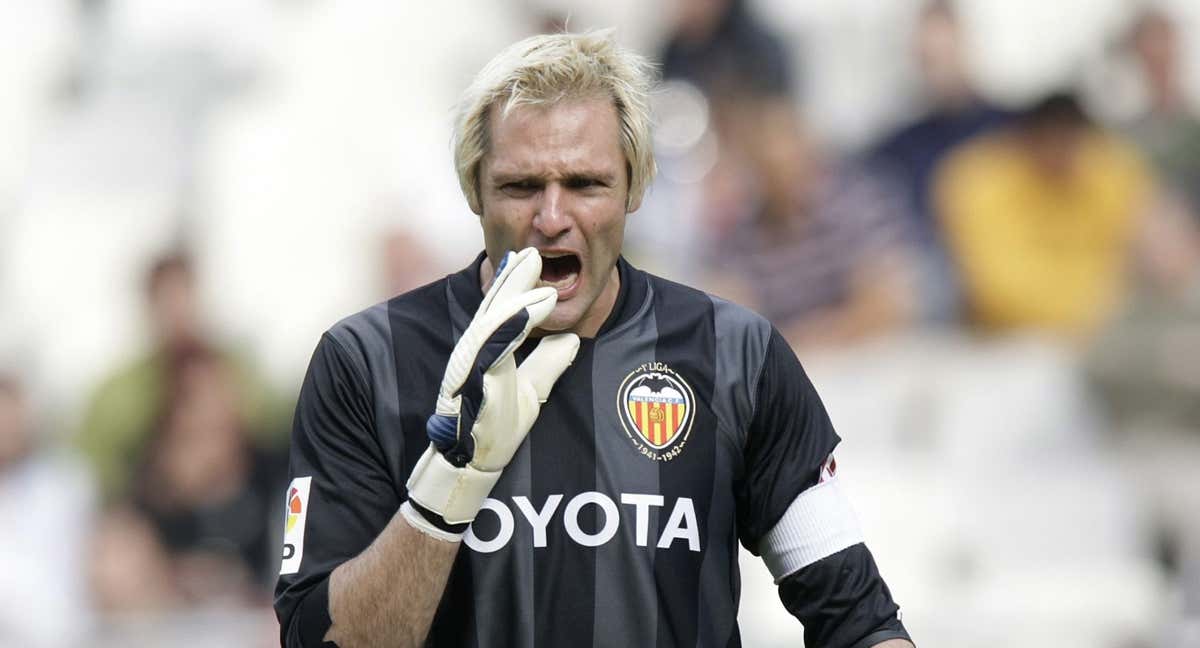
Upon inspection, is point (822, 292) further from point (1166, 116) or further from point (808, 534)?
point (808, 534)

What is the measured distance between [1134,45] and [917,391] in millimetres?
1938

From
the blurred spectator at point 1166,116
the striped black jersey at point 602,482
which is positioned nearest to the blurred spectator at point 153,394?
the blurred spectator at point 1166,116

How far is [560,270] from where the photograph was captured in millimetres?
2852

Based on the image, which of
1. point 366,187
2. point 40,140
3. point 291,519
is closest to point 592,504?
point 291,519

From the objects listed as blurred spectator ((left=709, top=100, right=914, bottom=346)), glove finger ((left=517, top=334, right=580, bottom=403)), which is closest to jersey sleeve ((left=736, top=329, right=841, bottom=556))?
glove finger ((left=517, top=334, right=580, bottom=403))

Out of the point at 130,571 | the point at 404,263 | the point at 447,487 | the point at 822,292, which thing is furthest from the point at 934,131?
the point at 447,487

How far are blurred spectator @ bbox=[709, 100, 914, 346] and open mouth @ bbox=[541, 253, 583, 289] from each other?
4.51 m

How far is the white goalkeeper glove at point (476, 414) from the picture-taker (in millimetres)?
2539

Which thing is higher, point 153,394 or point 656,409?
point 153,394

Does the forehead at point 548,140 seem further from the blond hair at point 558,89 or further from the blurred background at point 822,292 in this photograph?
the blurred background at point 822,292

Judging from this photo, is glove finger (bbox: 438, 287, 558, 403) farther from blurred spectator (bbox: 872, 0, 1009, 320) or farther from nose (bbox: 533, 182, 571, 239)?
blurred spectator (bbox: 872, 0, 1009, 320)

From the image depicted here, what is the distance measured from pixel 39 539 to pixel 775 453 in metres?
5.35

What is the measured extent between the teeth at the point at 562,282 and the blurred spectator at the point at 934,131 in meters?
4.80

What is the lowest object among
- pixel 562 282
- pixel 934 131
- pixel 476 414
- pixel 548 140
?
pixel 476 414
